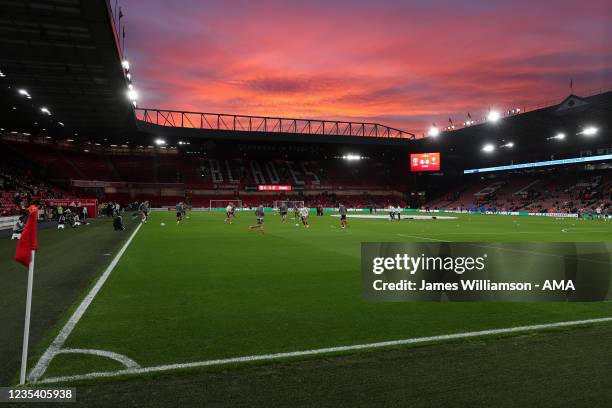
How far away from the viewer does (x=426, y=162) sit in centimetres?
7594

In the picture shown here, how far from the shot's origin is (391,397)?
13.5ft

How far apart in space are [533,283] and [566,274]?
1.27 m

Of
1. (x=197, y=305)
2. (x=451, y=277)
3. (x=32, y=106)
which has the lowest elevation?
(x=197, y=305)

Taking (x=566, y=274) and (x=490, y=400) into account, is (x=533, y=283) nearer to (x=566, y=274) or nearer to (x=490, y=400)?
(x=566, y=274)

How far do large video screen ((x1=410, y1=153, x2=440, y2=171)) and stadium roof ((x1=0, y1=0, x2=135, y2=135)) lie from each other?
47.9 meters

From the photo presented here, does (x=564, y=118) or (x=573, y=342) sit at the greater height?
(x=564, y=118)

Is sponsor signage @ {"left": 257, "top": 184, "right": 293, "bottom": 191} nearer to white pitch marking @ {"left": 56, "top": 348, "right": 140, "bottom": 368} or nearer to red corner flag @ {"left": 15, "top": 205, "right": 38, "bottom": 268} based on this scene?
white pitch marking @ {"left": 56, "top": 348, "right": 140, "bottom": 368}

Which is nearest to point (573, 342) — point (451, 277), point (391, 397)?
point (451, 277)

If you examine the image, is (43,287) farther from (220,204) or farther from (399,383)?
(220,204)

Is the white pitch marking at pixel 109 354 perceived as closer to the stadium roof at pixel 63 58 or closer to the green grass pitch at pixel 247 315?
the green grass pitch at pixel 247 315
